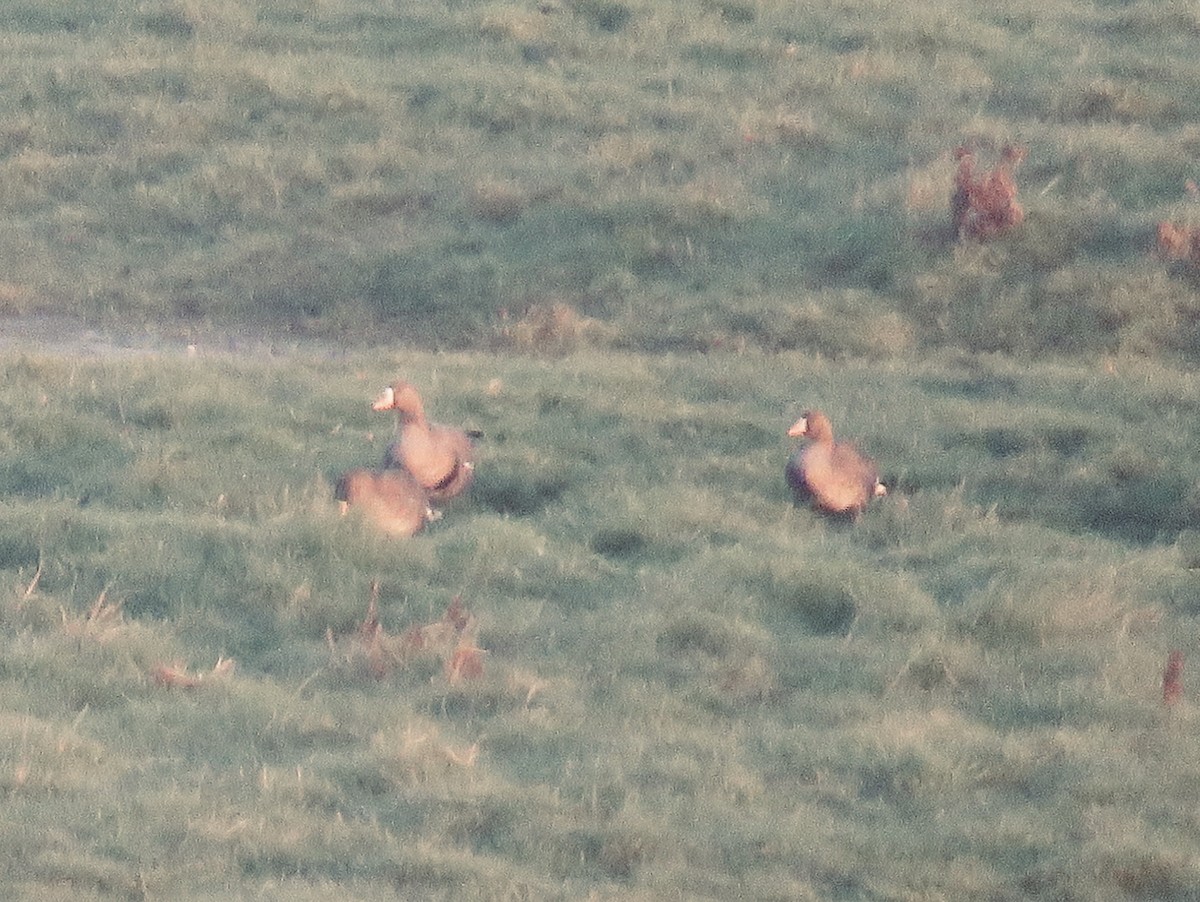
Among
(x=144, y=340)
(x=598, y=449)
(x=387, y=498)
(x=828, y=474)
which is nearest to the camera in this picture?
(x=387, y=498)

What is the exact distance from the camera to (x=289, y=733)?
15.2ft

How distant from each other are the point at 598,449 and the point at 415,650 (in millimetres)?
2121

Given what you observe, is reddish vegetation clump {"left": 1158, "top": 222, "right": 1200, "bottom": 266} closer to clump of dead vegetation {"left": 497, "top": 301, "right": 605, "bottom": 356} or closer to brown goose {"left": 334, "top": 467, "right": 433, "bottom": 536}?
clump of dead vegetation {"left": 497, "top": 301, "right": 605, "bottom": 356}

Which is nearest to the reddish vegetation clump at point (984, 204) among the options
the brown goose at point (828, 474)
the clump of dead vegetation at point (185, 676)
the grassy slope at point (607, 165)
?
the grassy slope at point (607, 165)

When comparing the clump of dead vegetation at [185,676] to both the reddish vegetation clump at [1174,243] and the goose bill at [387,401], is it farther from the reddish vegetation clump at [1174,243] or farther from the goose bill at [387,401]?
the reddish vegetation clump at [1174,243]

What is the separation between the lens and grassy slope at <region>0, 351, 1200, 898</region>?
4.06 meters

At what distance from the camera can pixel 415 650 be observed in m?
5.09

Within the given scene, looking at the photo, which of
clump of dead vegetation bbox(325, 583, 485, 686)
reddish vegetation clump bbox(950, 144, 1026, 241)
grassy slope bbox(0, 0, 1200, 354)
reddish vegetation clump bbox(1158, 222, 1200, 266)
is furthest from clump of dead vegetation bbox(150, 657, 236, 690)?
reddish vegetation clump bbox(1158, 222, 1200, 266)

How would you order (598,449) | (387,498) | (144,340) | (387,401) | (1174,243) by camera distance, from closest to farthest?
1. (387,498)
2. (387,401)
3. (598,449)
4. (1174,243)
5. (144,340)

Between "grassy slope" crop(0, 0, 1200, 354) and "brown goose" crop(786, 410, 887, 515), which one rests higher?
"grassy slope" crop(0, 0, 1200, 354)

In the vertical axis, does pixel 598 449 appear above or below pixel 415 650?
above

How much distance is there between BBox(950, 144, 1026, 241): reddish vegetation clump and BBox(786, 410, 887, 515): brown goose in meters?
2.92

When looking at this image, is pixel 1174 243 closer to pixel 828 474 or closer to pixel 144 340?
pixel 828 474

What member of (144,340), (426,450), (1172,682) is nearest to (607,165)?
(144,340)
